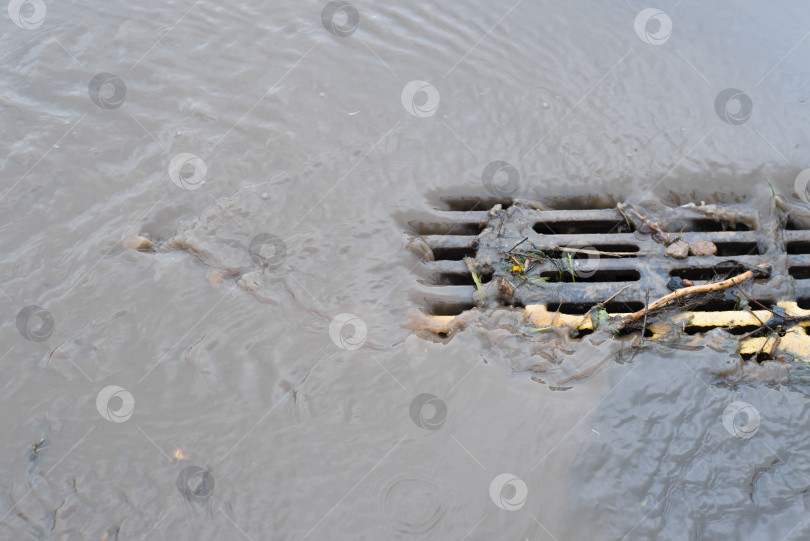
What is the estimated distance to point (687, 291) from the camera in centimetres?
257

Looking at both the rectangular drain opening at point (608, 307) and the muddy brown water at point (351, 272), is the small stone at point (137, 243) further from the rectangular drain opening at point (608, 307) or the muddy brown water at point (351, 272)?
the rectangular drain opening at point (608, 307)

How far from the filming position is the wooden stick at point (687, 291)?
2.52 metres

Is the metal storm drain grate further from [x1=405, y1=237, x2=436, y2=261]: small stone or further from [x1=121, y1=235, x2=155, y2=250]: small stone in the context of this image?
[x1=121, y1=235, x2=155, y2=250]: small stone

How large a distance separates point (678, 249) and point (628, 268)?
0.26 meters

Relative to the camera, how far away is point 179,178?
9.52ft

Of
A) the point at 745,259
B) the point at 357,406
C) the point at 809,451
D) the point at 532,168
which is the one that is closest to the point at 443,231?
the point at 532,168

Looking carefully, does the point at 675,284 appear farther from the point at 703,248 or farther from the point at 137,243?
the point at 137,243

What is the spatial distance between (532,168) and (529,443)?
1.47 meters

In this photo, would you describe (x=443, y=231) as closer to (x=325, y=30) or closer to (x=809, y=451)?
(x=325, y=30)

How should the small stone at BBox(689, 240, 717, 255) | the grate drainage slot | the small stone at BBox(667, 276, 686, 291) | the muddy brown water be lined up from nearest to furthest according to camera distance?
the muddy brown water, the small stone at BBox(667, 276, 686, 291), the small stone at BBox(689, 240, 717, 255), the grate drainage slot

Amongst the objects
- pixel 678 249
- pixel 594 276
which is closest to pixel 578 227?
pixel 594 276

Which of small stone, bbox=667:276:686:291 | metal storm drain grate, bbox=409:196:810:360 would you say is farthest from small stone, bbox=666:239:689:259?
small stone, bbox=667:276:686:291

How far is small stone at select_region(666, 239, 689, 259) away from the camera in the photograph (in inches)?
107

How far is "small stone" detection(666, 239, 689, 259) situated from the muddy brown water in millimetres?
321
